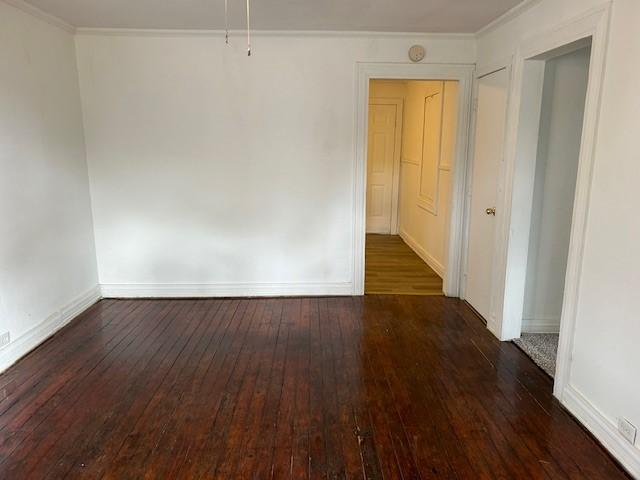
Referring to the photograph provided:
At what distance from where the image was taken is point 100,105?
4.07 meters

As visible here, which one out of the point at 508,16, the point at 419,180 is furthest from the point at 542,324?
the point at 419,180

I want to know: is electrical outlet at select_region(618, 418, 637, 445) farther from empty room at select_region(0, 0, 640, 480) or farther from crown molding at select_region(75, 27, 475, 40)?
crown molding at select_region(75, 27, 475, 40)

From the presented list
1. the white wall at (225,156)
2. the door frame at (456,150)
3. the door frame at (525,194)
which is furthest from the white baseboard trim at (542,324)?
the white wall at (225,156)

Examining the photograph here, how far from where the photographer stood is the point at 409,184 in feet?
22.4

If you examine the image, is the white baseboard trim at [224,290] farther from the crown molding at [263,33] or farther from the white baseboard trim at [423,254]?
the crown molding at [263,33]

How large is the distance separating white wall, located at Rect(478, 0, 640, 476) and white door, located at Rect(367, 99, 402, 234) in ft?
15.8

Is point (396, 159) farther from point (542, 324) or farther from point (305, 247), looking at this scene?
point (542, 324)

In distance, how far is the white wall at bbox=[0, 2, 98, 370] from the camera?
305 cm

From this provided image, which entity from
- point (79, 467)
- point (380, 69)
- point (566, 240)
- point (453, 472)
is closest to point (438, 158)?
point (380, 69)

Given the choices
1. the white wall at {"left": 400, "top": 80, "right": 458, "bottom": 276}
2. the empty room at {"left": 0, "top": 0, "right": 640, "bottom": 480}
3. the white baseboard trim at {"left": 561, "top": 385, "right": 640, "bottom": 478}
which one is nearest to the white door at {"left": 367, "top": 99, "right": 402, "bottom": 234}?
the white wall at {"left": 400, "top": 80, "right": 458, "bottom": 276}

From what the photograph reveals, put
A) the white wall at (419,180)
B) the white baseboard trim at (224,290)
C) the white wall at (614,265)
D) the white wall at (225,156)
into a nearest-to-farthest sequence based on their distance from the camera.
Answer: the white wall at (614,265)
the white wall at (225,156)
the white baseboard trim at (224,290)
the white wall at (419,180)

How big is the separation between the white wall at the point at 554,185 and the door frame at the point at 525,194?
0.21 meters

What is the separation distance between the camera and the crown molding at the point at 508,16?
3.02 m

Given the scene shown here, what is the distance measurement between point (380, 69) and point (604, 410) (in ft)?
10.5
